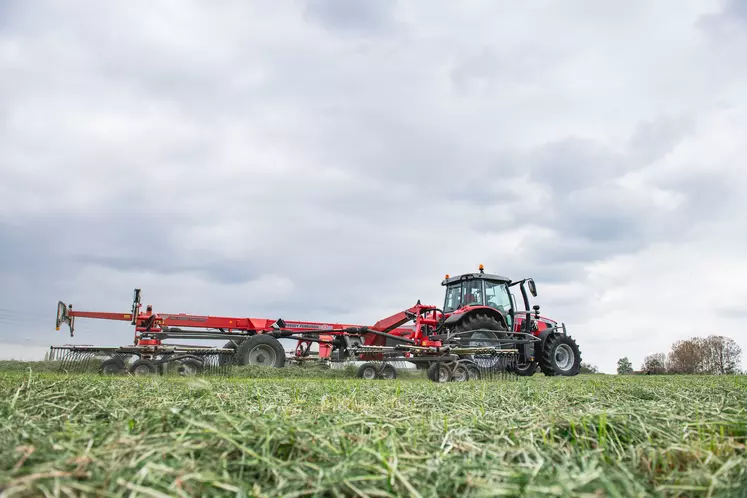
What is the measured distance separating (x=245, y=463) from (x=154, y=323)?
10475 millimetres

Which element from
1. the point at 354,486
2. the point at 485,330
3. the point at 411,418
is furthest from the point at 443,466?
the point at 485,330

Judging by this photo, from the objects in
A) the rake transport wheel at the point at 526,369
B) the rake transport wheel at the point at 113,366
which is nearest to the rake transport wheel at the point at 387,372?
the rake transport wheel at the point at 526,369

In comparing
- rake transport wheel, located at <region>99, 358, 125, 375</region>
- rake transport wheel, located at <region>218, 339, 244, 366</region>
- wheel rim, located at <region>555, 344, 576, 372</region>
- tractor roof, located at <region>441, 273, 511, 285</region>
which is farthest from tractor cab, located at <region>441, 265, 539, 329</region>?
rake transport wheel, located at <region>99, 358, 125, 375</region>

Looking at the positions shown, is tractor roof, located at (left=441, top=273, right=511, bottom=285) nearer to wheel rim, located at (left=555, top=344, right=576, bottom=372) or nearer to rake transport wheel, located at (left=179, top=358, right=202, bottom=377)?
wheel rim, located at (left=555, top=344, right=576, bottom=372)

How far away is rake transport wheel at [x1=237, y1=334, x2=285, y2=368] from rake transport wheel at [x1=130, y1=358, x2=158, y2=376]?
5.22 feet

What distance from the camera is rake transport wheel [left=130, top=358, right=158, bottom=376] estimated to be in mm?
9492

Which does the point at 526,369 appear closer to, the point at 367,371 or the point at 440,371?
the point at 367,371

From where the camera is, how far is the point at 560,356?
1254cm

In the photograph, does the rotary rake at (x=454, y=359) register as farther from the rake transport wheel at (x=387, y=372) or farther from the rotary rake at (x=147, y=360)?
the rotary rake at (x=147, y=360)

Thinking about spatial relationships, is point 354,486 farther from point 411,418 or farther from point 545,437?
point 411,418

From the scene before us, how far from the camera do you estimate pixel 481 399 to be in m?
3.15

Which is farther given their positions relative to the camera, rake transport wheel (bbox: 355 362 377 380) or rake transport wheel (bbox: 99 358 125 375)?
rake transport wheel (bbox: 355 362 377 380)

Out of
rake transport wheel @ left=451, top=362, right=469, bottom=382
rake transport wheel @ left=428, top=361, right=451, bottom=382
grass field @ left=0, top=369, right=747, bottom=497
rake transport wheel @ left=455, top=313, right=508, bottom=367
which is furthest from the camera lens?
rake transport wheel @ left=455, top=313, right=508, bottom=367

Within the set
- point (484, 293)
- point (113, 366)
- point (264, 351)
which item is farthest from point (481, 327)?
point (113, 366)
